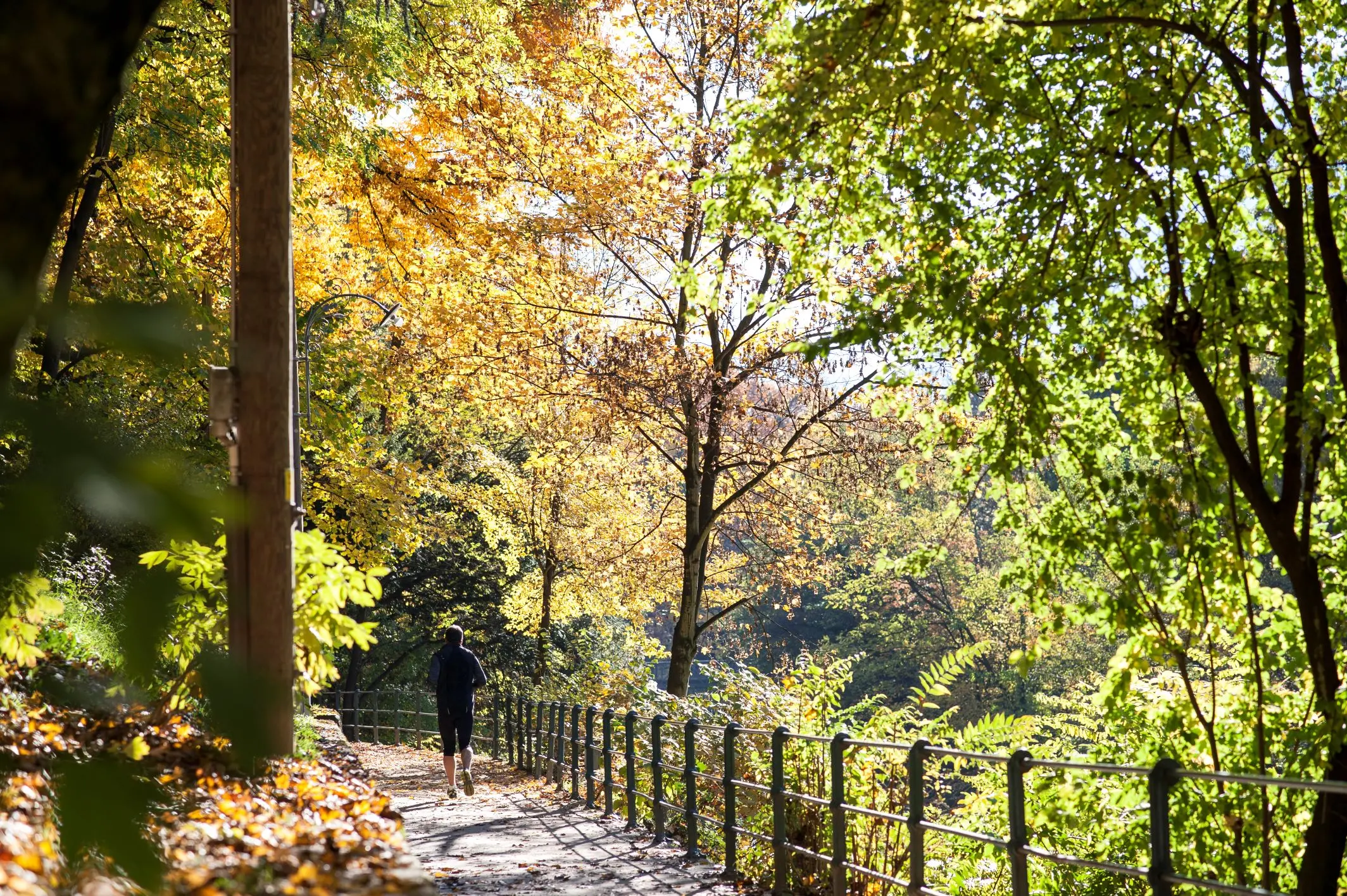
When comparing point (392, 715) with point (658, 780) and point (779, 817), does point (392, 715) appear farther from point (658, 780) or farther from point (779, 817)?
point (779, 817)

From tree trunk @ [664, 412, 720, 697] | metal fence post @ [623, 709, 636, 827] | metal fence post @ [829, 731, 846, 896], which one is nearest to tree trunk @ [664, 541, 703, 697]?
tree trunk @ [664, 412, 720, 697]

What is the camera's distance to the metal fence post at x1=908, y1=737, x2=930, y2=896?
275 inches

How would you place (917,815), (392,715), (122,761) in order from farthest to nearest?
1. (392,715)
2. (917,815)
3. (122,761)

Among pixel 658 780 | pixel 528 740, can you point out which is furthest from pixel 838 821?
pixel 528 740

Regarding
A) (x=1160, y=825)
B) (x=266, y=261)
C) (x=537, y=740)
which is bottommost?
(x=537, y=740)

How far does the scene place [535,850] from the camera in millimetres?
10922

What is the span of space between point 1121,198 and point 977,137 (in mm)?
816

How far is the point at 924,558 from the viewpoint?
686 centimetres

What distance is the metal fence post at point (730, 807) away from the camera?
9.46 meters

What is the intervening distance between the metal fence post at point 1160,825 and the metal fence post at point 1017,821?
864 mm

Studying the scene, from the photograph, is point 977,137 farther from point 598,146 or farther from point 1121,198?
point 598,146

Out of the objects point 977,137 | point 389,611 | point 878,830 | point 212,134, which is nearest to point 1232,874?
point 878,830

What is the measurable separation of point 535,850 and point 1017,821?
229 inches

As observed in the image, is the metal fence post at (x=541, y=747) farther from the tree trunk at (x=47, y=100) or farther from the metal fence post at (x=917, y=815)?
the tree trunk at (x=47, y=100)
